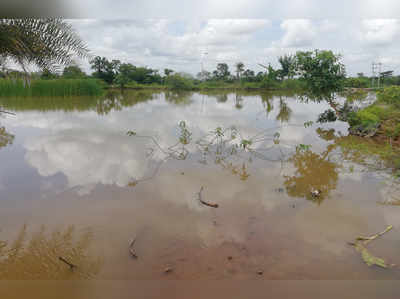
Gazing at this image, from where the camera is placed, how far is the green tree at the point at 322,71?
8.16 meters

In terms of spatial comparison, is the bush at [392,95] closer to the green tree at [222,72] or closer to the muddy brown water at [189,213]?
the muddy brown water at [189,213]

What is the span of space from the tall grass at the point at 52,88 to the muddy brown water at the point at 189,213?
11.9 metres

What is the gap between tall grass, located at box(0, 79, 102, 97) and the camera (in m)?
15.1

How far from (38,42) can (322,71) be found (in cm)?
841

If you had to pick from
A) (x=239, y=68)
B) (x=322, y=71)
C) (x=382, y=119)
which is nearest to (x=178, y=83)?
(x=239, y=68)

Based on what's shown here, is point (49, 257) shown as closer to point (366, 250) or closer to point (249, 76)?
point (366, 250)

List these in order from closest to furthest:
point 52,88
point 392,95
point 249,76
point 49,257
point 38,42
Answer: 1. point 38,42
2. point 49,257
3. point 392,95
4. point 52,88
5. point 249,76

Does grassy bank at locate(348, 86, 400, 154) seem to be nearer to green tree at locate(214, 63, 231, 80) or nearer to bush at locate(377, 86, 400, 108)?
bush at locate(377, 86, 400, 108)

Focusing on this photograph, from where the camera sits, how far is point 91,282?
6.61 ft

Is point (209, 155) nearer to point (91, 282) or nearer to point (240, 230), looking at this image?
point (240, 230)

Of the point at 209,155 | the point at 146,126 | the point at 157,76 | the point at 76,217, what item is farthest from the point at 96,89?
the point at 157,76

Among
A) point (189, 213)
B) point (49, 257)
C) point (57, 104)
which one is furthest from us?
point (57, 104)

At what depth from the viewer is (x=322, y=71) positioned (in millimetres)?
8258

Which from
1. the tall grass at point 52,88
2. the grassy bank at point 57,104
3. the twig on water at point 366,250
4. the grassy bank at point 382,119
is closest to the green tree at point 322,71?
the grassy bank at point 382,119
